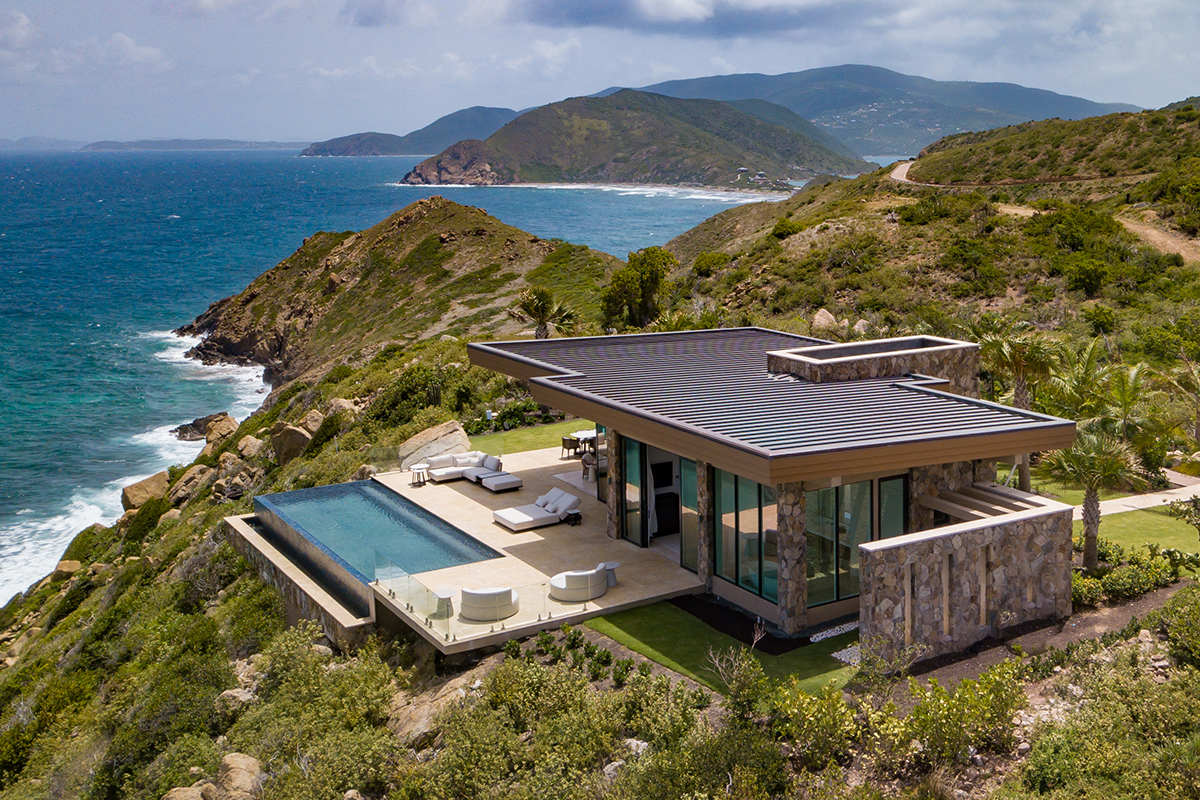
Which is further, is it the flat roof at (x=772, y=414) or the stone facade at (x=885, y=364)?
the stone facade at (x=885, y=364)

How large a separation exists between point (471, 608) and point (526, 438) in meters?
13.8

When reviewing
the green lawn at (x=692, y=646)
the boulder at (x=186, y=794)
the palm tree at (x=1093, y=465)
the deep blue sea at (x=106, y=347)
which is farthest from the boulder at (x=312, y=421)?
the palm tree at (x=1093, y=465)

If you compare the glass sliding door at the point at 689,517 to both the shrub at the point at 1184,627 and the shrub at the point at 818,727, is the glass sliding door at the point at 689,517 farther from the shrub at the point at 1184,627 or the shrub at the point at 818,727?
the shrub at the point at 1184,627

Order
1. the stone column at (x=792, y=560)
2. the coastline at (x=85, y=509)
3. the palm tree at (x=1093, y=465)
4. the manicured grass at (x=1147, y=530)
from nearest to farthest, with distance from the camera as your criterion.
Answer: the stone column at (x=792, y=560)
the palm tree at (x=1093, y=465)
the manicured grass at (x=1147, y=530)
the coastline at (x=85, y=509)

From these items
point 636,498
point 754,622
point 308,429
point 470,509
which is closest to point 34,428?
point 308,429

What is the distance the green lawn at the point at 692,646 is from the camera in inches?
529

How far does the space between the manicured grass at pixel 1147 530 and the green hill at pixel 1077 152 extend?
56.0 metres

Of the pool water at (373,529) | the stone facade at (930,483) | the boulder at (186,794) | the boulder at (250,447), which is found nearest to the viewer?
the boulder at (186,794)

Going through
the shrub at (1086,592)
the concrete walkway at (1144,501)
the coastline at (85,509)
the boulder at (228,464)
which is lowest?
the coastline at (85,509)

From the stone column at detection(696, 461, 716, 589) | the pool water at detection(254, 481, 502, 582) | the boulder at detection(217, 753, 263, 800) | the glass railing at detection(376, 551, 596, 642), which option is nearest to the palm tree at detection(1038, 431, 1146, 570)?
the stone column at detection(696, 461, 716, 589)

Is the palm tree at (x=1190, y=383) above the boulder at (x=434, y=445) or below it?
above

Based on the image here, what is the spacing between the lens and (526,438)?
29.0 meters

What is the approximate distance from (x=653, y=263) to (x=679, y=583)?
Result: 29538 millimetres

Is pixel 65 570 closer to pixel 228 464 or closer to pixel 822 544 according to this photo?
pixel 228 464
